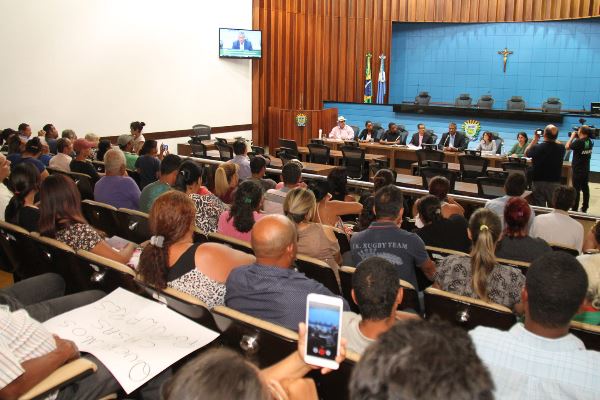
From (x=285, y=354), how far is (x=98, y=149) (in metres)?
6.45

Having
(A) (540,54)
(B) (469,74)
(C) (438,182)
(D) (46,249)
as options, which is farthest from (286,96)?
(D) (46,249)

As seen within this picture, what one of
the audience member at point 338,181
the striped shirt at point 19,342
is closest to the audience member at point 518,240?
the audience member at point 338,181

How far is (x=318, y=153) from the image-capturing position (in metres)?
9.84

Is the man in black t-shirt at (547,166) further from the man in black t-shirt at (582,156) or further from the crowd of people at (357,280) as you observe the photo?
the crowd of people at (357,280)

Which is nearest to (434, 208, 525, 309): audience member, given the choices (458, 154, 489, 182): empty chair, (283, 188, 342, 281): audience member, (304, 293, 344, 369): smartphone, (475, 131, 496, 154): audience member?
(283, 188, 342, 281): audience member

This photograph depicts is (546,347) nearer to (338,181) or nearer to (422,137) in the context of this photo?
(338,181)

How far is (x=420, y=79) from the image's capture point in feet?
53.6

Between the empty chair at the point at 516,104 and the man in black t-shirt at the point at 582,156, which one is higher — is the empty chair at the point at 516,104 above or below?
above

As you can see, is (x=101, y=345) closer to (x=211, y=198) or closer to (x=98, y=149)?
(x=211, y=198)

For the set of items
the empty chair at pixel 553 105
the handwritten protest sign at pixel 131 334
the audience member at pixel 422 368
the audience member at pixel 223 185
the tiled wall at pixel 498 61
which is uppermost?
the tiled wall at pixel 498 61

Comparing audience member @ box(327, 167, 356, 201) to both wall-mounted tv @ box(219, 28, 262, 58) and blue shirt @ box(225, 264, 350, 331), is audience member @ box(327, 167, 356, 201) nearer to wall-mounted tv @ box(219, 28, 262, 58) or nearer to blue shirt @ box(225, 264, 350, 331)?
blue shirt @ box(225, 264, 350, 331)

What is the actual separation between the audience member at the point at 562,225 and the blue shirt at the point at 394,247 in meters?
1.41

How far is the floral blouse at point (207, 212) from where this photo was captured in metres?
4.09

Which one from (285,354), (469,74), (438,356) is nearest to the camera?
(438,356)
